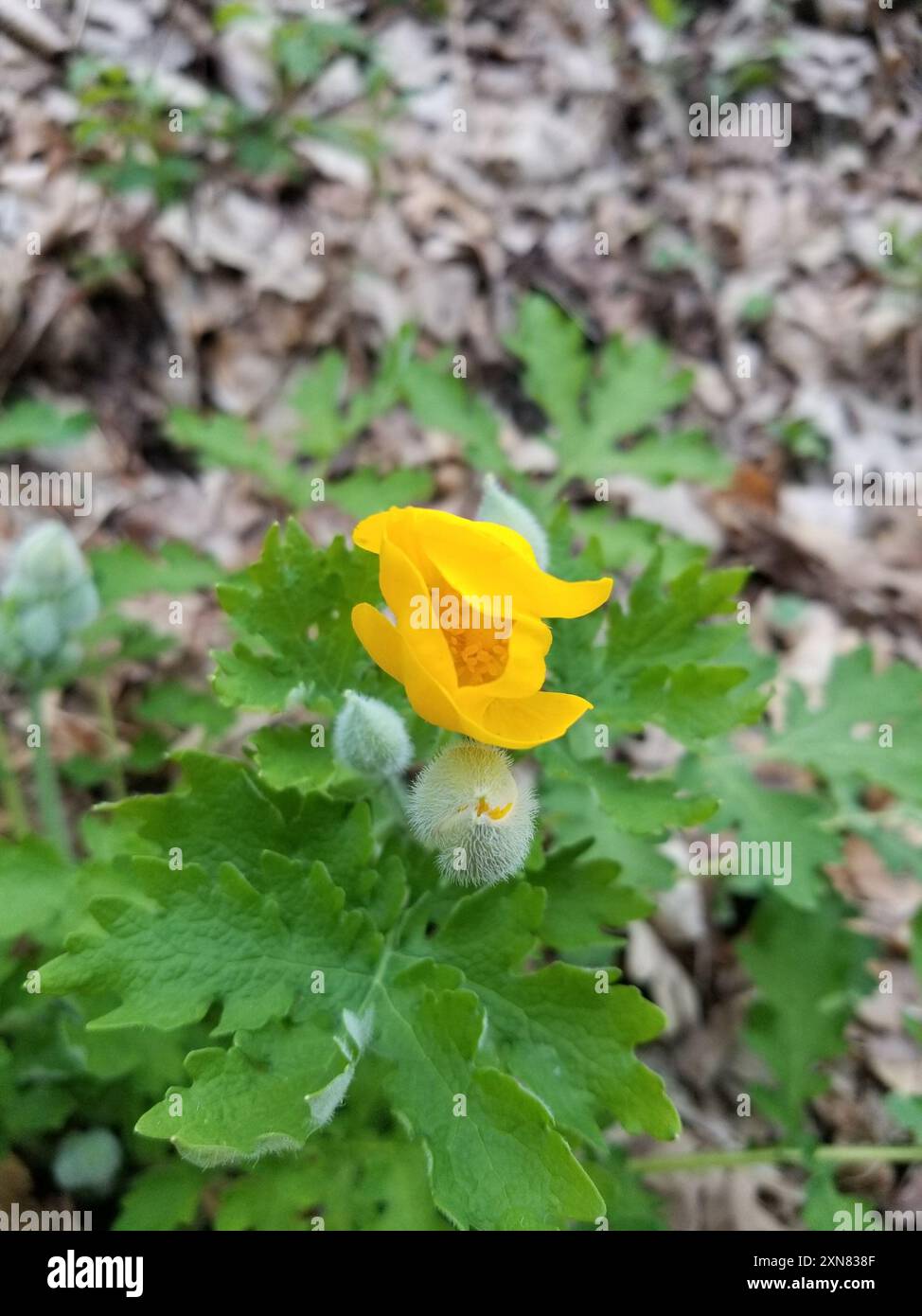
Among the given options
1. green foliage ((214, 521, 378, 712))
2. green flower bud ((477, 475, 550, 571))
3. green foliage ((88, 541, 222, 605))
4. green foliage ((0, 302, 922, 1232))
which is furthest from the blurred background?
green foliage ((214, 521, 378, 712))

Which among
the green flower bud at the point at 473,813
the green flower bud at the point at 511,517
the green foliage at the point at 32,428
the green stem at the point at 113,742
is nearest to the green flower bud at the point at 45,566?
the green foliage at the point at 32,428

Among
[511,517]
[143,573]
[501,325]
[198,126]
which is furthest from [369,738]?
[198,126]

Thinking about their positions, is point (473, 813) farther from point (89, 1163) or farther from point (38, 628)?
point (89, 1163)
